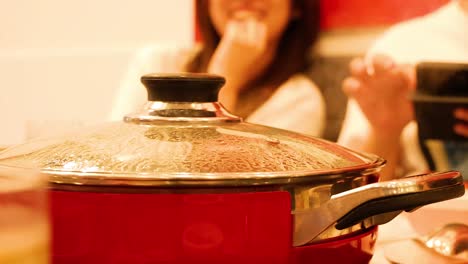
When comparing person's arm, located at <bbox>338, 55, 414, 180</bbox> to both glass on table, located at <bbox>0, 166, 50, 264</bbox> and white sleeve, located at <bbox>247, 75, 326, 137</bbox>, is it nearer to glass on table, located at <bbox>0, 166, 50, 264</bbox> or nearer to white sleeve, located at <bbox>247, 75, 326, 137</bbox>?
white sleeve, located at <bbox>247, 75, 326, 137</bbox>

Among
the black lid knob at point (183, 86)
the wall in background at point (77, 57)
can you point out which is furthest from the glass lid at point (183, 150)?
the wall in background at point (77, 57)

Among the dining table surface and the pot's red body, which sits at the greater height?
the pot's red body

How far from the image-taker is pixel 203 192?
499 mm

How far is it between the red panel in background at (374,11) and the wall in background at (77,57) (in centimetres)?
60

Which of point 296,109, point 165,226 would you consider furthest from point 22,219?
point 296,109

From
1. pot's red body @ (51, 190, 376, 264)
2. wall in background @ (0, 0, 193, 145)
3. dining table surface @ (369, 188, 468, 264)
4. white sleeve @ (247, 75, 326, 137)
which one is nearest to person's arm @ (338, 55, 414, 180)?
white sleeve @ (247, 75, 326, 137)

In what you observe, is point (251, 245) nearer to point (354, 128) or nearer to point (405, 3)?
point (354, 128)

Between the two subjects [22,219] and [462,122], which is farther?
[462,122]

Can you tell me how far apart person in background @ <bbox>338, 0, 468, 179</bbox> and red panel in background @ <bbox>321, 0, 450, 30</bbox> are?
23mm

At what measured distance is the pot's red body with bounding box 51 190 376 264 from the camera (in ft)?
1.63

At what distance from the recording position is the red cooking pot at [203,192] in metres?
0.50

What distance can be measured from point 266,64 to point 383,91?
0.73m

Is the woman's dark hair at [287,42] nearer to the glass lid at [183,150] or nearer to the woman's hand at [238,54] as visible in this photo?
the woman's hand at [238,54]

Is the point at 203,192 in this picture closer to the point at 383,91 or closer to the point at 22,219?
the point at 22,219
